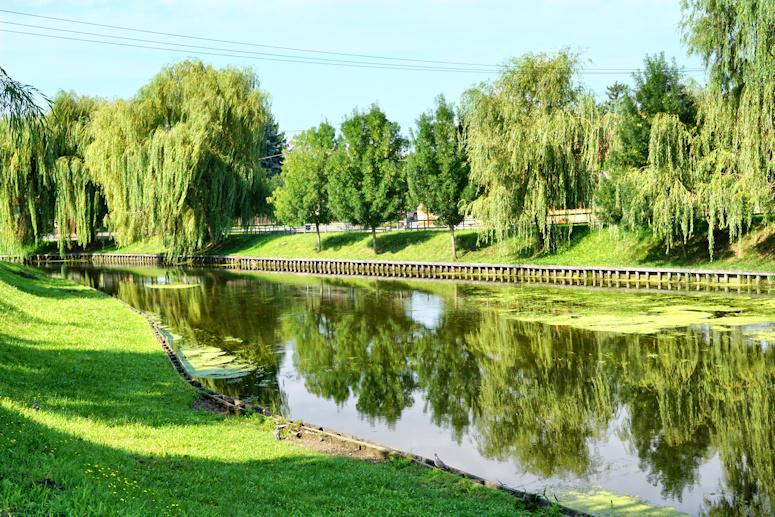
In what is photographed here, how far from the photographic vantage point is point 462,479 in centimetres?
866

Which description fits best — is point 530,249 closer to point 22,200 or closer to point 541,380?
point 541,380

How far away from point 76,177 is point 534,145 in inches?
1336

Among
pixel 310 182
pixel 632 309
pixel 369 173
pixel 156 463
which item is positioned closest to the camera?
pixel 156 463

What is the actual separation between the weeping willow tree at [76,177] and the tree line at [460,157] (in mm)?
130

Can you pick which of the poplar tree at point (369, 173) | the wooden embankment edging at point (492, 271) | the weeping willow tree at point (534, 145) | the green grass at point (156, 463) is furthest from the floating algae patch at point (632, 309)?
the poplar tree at point (369, 173)

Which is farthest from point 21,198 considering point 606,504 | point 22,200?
point 606,504

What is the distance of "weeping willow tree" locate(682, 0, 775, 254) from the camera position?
24203 millimetres

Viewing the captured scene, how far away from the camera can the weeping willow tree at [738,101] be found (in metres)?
24.2

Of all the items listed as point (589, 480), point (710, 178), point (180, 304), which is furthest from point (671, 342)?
point (180, 304)

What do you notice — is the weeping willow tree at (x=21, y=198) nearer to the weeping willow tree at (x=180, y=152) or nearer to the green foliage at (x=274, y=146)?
the weeping willow tree at (x=180, y=152)

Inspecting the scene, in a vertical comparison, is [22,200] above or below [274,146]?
below

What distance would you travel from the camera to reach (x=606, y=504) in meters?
8.72

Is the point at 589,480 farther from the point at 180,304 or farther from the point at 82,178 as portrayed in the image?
the point at 82,178

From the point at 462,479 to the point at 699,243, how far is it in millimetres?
28308
